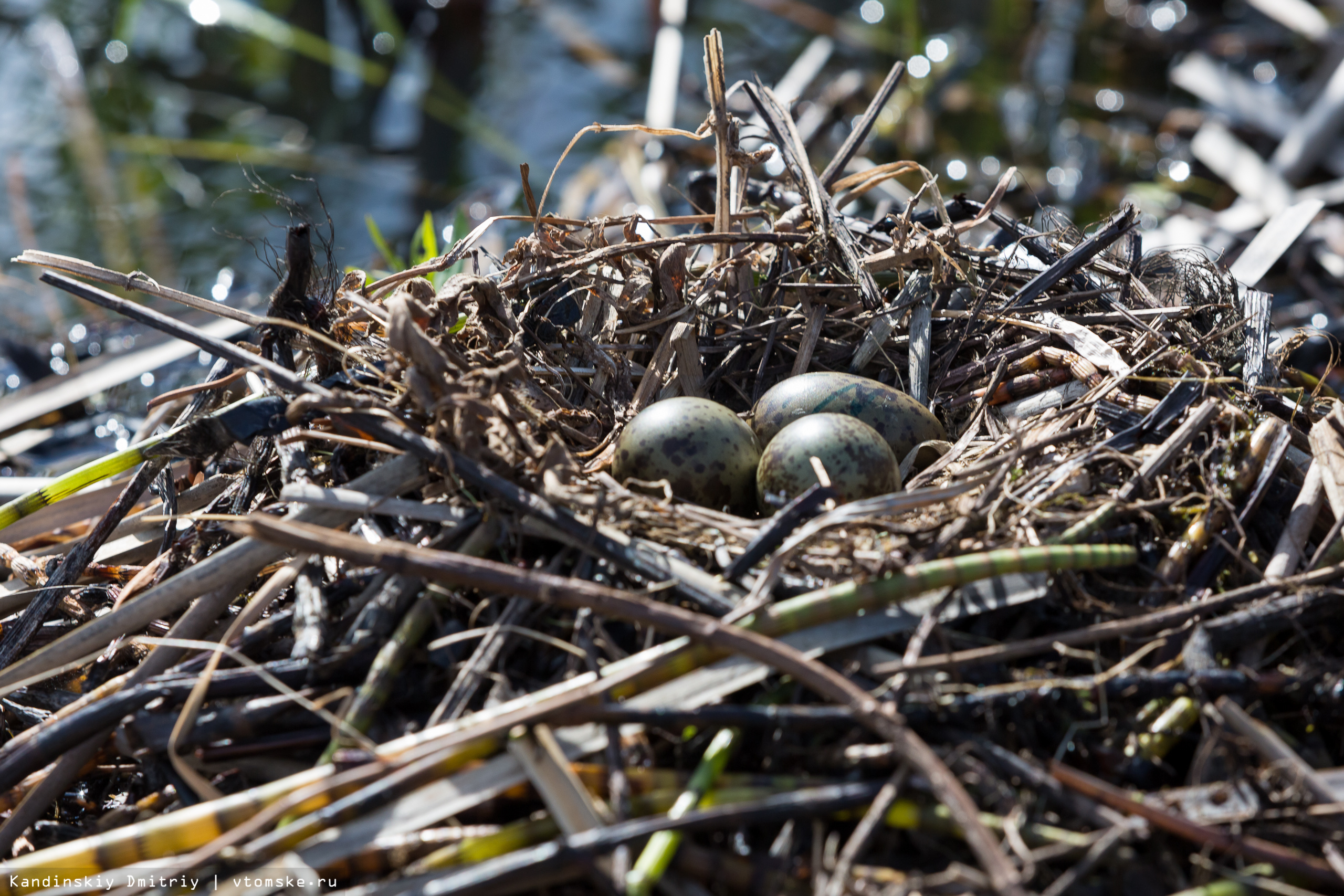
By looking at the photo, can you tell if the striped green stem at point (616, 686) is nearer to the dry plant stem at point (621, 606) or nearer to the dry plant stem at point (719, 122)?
the dry plant stem at point (621, 606)

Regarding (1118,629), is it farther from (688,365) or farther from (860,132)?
(860,132)

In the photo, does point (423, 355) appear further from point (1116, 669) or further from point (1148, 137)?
point (1148, 137)

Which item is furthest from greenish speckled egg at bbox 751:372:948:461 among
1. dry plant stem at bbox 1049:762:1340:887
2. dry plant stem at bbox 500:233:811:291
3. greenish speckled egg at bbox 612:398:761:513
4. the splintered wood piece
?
dry plant stem at bbox 1049:762:1340:887

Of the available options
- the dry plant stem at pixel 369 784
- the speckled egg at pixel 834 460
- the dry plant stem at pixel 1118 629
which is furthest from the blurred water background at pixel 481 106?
the dry plant stem at pixel 369 784

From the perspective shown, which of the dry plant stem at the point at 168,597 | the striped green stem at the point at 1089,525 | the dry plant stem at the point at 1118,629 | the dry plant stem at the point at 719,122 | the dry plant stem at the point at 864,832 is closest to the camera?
the dry plant stem at the point at 864,832

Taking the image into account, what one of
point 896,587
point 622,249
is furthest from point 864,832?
point 622,249
